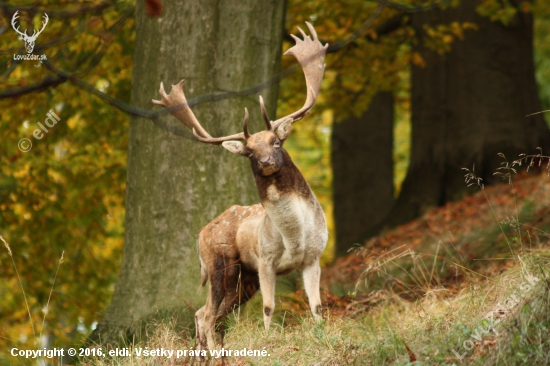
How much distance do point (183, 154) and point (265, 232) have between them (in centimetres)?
241

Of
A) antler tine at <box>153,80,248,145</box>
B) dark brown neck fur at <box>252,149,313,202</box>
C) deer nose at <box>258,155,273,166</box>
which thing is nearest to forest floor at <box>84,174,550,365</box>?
dark brown neck fur at <box>252,149,313,202</box>

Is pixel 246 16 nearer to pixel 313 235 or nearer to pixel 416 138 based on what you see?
pixel 313 235

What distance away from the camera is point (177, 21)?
8.68 meters

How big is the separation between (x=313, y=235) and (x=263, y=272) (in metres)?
0.51

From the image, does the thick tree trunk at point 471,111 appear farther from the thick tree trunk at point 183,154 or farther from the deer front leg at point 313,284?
the deer front leg at point 313,284

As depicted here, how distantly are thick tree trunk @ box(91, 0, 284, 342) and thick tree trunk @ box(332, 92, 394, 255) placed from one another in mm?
7901

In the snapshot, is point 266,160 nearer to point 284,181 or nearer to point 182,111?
point 284,181

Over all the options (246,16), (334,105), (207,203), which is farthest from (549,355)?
(334,105)

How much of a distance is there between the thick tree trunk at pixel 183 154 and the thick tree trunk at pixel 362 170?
25.9ft

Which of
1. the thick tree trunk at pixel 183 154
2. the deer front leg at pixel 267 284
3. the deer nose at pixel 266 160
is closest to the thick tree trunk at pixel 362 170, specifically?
the thick tree trunk at pixel 183 154

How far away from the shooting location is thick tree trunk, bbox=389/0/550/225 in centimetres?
1301

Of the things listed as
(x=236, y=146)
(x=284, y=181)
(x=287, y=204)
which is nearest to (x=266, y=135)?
(x=236, y=146)

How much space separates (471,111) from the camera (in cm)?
1333

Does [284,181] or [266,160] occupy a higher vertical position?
[266,160]
